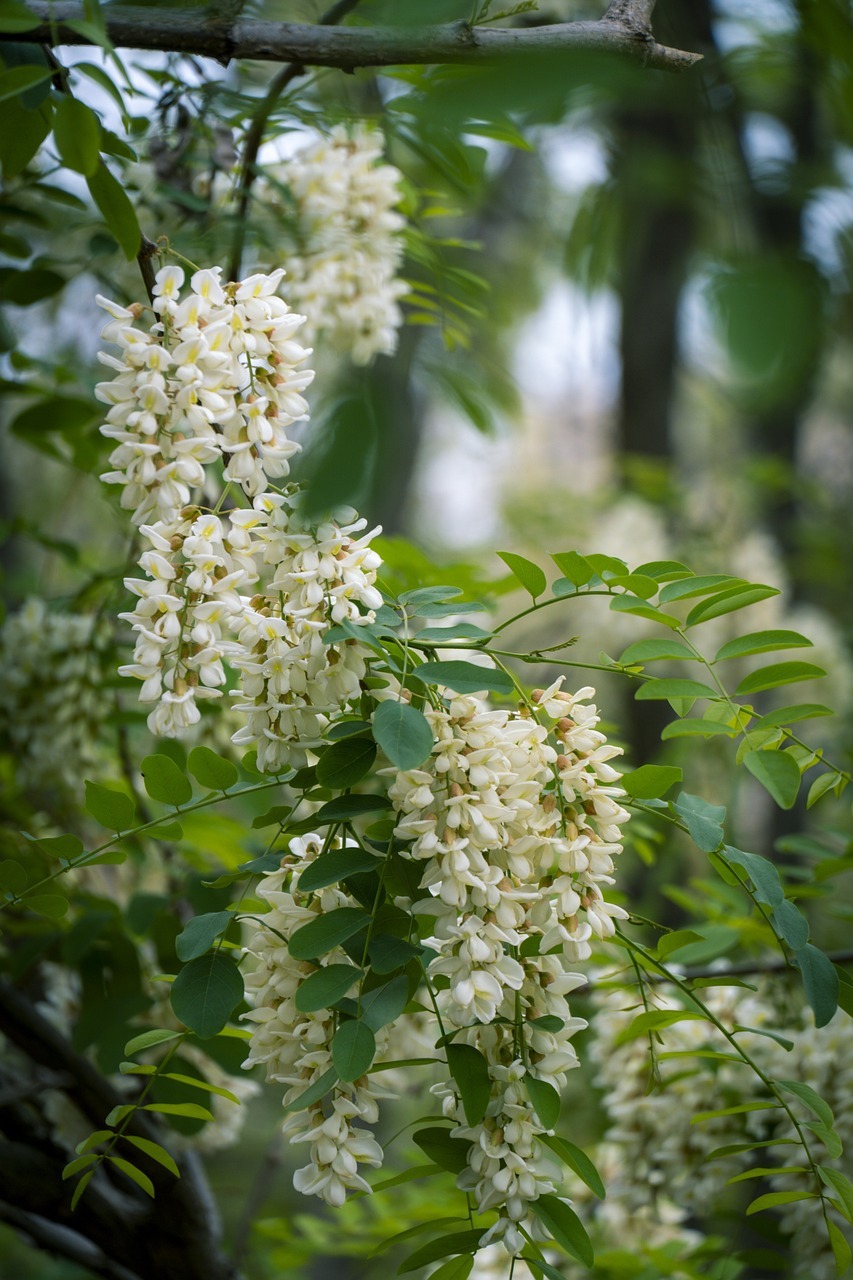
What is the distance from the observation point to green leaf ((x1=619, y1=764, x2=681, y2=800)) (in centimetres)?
91

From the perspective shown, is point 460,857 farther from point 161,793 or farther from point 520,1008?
point 161,793

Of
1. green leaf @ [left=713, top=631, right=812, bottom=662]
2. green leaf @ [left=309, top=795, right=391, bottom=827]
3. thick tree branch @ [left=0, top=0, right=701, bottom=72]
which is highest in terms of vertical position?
thick tree branch @ [left=0, top=0, right=701, bottom=72]

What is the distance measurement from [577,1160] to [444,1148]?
0.12 m

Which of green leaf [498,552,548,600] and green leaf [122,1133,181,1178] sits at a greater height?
green leaf [498,552,548,600]

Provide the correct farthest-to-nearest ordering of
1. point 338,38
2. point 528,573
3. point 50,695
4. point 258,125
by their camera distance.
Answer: point 50,695 < point 258,125 < point 528,573 < point 338,38

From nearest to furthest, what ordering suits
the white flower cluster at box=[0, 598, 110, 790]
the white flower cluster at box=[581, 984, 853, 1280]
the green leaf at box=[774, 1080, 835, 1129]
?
the green leaf at box=[774, 1080, 835, 1129], the white flower cluster at box=[581, 984, 853, 1280], the white flower cluster at box=[0, 598, 110, 790]

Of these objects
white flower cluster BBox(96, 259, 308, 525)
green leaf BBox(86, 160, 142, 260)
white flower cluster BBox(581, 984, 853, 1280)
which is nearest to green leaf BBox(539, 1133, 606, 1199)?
white flower cluster BBox(581, 984, 853, 1280)

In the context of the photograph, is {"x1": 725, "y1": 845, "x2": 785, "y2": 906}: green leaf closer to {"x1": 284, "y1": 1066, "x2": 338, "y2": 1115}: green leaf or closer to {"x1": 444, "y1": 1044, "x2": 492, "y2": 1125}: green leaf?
{"x1": 444, "y1": 1044, "x2": 492, "y2": 1125}: green leaf

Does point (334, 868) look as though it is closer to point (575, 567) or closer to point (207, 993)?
point (207, 993)

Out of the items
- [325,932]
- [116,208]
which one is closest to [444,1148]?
[325,932]

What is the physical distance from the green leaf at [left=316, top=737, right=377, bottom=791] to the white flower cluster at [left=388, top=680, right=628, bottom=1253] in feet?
0.11

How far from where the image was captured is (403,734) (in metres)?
0.75

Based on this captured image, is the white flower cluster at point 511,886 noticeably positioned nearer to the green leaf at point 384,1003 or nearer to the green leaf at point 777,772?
the green leaf at point 384,1003

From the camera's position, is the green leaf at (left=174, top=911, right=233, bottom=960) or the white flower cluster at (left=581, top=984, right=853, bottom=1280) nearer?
the green leaf at (left=174, top=911, right=233, bottom=960)
